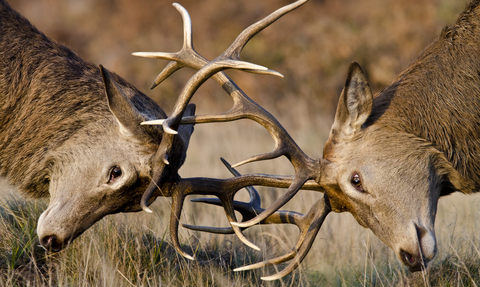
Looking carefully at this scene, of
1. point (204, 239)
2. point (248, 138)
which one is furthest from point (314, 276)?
point (248, 138)

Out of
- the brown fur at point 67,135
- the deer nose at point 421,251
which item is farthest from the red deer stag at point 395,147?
the brown fur at point 67,135

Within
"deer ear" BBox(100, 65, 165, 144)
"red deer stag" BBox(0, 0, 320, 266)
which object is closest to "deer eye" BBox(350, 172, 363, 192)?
"red deer stag" BBox(0, 0, 320, 266)

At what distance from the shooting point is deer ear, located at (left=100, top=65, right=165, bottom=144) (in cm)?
394

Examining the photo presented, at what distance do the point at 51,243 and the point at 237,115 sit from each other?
1804 millimetres

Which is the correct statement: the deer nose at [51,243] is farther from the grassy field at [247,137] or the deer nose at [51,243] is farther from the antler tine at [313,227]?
the antler tine at [313,227]

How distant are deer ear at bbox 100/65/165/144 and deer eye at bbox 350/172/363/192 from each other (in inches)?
64.5

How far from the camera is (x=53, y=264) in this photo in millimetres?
4148

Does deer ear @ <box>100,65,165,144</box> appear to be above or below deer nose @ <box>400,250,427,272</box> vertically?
above

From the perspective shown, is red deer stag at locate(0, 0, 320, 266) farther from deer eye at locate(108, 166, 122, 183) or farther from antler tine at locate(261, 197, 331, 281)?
antler tine at locate(261, 197, 331, 281)

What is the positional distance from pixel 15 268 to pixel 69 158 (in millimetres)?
978

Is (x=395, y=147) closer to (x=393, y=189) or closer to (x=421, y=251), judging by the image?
(x=393, y=189)

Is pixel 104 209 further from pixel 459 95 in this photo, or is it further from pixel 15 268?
pixel 459 95

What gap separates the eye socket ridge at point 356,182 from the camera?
13.2 feet

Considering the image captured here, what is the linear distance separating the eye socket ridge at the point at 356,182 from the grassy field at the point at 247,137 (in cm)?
64
